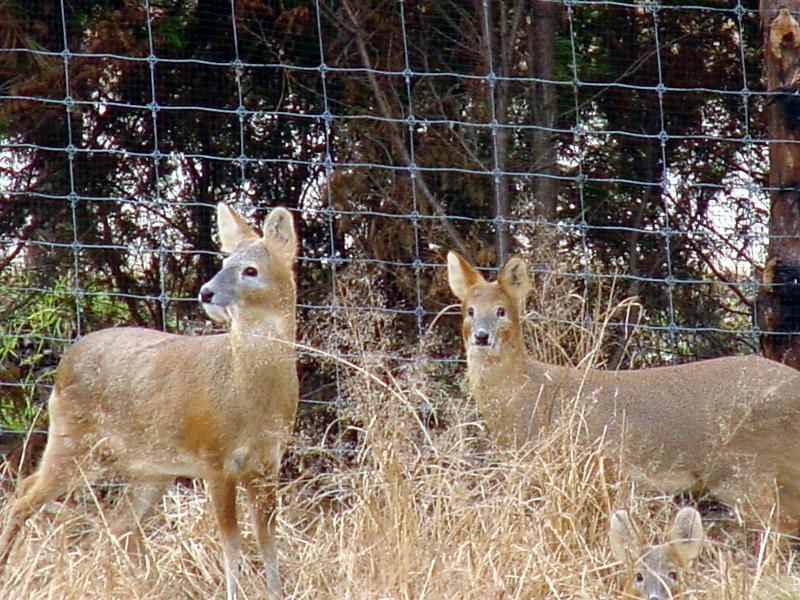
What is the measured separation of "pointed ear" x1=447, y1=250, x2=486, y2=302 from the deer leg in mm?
1654

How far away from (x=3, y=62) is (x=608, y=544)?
4206 millimetres

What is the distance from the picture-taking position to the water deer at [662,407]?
7.29 meters

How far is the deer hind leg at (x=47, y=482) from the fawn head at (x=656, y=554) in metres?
2.13

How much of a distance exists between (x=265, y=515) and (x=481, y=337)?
1427mm

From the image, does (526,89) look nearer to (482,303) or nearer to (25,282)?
(482,303)

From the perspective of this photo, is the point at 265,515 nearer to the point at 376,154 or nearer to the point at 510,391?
the point at 510,391

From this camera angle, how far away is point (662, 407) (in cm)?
747

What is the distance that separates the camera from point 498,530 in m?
6.02

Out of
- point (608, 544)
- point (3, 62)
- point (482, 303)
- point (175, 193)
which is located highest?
point (3, 62)

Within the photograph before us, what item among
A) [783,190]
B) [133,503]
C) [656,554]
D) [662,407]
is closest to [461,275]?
[662,407]

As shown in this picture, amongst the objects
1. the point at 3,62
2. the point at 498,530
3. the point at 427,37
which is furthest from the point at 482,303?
the point at 3,62

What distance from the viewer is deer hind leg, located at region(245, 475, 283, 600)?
647 cm

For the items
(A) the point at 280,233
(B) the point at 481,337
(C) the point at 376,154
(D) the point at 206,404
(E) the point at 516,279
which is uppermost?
(C) the point at 376,154

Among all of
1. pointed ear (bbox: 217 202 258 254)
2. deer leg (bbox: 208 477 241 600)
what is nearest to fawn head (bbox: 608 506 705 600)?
deer leg (bbox: 208 477 241 600)
